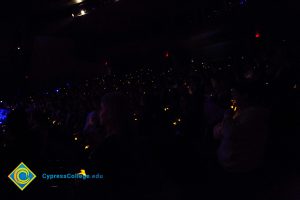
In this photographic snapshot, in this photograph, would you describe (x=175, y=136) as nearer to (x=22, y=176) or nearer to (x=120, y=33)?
(x=22, y=176)

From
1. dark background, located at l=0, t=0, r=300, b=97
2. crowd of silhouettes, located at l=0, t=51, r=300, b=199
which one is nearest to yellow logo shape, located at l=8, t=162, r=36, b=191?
crowd of silhouettes, located at l=0, t=51, r=300, b=199

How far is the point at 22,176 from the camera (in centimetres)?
314

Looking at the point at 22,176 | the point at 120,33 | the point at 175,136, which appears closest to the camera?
the point at 22,176

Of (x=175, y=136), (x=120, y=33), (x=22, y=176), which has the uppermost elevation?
(x=120, y=33)

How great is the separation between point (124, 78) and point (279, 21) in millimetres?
3869

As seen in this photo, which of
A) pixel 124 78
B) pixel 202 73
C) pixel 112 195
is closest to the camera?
pixel 112 195

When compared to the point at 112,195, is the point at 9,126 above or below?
above

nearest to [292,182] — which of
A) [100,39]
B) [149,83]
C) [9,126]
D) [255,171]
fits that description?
[255,171]

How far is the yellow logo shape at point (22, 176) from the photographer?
3115mm

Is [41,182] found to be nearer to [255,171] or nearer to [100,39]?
[255,171]

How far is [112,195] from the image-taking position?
2086mm

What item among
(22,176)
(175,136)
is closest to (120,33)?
(175,136)

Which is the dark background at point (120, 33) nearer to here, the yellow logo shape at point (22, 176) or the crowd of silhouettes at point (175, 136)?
the crowd of silhouettes at point (175, 136)

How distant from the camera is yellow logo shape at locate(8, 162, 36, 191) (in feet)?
10.2
